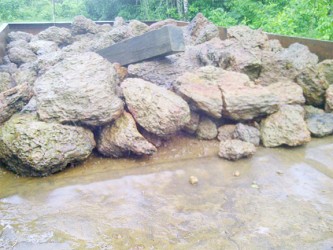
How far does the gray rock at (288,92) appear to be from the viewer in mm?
4297

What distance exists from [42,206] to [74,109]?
111 cm

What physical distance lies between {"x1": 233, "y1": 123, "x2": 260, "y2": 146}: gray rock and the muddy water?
14 cm

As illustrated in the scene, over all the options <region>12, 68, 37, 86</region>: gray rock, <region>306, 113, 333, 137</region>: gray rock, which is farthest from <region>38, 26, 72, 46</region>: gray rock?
<region>306, 113, 333, 137</region>: gray rock

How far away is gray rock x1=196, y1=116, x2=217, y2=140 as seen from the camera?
4.03m

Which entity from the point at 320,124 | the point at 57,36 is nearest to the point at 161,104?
the point at 320,124

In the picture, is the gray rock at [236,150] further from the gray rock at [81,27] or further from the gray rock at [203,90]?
the gray rock at [81,27]

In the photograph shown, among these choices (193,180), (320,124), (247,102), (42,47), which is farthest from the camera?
(42,47)

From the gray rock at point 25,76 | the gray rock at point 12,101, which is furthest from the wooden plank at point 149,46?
the gray rock at point 12,101

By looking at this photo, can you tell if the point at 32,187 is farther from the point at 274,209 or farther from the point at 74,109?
the point at 274,209

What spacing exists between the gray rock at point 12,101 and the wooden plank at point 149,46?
4.79 feet

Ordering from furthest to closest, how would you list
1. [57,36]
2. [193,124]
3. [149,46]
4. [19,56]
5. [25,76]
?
[57,36] < [19,56] < [25,76] < [149,46] < [193,124]

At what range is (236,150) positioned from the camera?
140 inches

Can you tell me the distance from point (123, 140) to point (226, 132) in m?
1.33

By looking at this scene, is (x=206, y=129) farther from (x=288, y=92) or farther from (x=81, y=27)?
(x=81, y=27)
